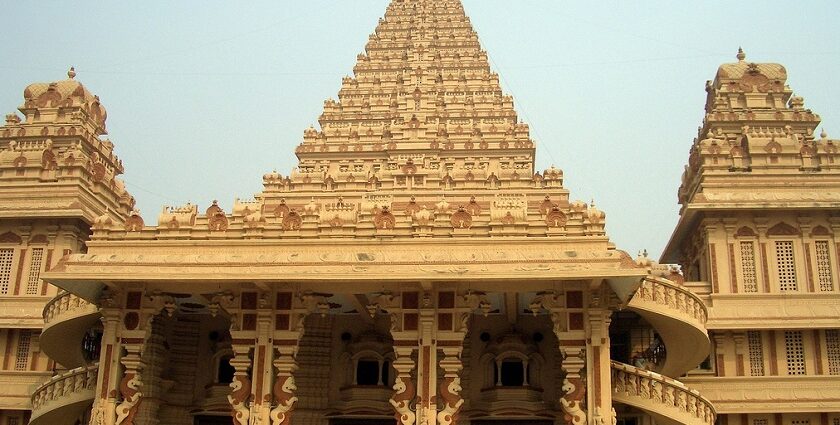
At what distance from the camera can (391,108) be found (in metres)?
38.7

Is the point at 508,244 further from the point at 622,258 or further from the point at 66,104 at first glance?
the point at 66,104

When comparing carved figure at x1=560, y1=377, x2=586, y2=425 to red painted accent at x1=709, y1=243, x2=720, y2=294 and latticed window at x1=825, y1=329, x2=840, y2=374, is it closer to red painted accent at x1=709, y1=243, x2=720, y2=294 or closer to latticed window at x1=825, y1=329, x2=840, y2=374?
red painted accent at x1=709, y1=243, x2=720, y2=294

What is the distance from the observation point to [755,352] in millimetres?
26359

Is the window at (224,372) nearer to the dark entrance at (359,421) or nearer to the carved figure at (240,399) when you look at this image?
the dark entrance at (359,421)

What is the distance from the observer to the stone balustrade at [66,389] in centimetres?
2255

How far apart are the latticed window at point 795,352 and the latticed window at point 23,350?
2346 cm

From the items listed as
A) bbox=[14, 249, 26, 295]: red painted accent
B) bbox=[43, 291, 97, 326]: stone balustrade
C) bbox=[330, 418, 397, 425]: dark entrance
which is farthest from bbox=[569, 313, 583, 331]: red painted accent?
bbox=[14, 249, 26, 295]: red painted accent

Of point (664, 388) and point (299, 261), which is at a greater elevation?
point (299, 261)

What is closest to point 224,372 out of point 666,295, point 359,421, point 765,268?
point 359,421

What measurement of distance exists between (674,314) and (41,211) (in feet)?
65.5

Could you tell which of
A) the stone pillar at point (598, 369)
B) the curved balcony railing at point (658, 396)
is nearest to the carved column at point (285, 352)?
the stone pillar at point (598, 369)

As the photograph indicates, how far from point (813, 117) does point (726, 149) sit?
4170 mm

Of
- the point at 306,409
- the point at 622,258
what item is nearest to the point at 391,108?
the point at 306,409

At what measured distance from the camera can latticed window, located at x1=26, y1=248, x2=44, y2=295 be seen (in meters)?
28.5
